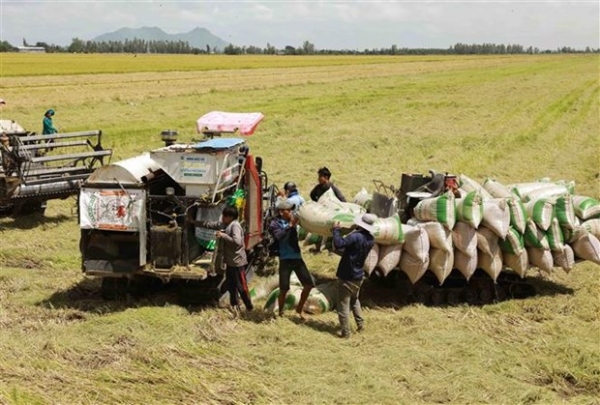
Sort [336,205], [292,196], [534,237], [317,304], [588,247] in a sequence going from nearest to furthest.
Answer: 1. [317,304]
2. [534,237]
3. [588,247]
4. [336,205]
5. [292,196]

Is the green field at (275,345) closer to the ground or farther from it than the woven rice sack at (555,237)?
closer to the ground

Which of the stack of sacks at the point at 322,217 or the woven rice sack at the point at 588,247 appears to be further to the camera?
the woven rice sack at the point at 588,247

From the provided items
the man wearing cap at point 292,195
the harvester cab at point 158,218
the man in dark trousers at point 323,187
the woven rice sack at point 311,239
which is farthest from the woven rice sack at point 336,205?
the harvester cab at point 158,218

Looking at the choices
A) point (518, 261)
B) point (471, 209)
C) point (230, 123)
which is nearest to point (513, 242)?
point (518, 261)

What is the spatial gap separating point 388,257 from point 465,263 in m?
0.99

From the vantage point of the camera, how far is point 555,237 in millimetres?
8992

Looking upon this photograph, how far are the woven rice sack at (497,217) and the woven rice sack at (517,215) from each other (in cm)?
18

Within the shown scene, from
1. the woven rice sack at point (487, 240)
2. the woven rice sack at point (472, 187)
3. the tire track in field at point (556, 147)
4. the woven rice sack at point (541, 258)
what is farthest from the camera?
the tire track in field at point (556, 147)

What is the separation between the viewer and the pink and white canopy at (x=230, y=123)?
1000cm

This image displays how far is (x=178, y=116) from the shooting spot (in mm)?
28453

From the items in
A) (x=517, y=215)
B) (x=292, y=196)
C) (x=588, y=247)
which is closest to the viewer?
(x=517, y=215)

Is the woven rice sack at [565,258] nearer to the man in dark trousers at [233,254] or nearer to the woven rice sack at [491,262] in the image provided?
the woven rice sack at [491,262]

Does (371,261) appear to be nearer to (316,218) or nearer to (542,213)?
(316,218)

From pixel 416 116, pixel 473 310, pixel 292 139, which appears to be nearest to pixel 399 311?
pixel 473 310
